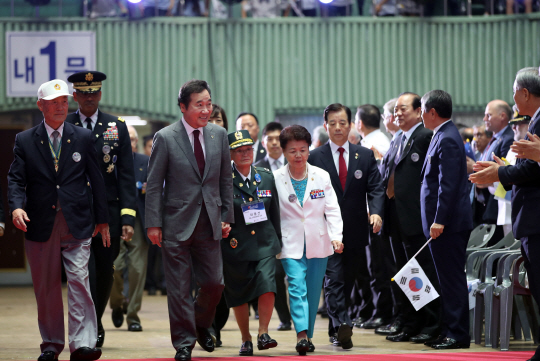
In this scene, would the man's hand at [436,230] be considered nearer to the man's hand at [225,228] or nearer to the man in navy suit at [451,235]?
the man in navy suit at [451,235]

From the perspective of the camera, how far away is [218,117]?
17.3ft

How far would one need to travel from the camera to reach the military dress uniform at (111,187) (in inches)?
178

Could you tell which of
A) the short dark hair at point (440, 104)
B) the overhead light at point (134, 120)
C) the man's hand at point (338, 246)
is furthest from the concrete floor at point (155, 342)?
the overhead light at point (134, 120)

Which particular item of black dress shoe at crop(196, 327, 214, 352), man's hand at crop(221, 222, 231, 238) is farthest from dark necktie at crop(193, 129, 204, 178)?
black dress shoe at crop(196, 327, 214, 352)

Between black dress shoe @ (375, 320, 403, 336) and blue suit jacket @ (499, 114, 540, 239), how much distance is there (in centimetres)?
155

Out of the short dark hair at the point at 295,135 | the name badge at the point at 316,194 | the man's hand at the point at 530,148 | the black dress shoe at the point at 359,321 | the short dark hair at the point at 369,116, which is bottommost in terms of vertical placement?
the black dress shoe at the point at 359,321

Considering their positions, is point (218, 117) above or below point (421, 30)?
below

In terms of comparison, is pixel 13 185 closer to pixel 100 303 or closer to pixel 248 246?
pixel 100 303

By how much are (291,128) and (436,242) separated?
1197 mm

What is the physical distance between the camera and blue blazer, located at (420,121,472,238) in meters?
4.39

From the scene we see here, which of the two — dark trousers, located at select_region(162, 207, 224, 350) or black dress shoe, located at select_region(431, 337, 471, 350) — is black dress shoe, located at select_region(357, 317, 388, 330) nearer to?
black dress shoe, located at select_region(431, 337, 471, 350)

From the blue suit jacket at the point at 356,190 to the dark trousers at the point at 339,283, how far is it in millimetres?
93

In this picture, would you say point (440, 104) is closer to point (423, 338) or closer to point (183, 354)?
point (423, 338)

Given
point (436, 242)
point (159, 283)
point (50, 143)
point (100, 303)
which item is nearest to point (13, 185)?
point (50, 143)
